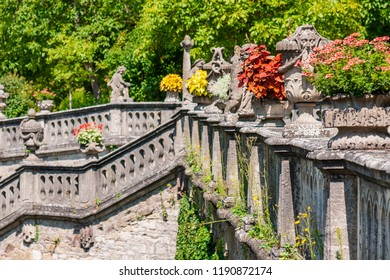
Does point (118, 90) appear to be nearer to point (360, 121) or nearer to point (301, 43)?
point (301, 43)

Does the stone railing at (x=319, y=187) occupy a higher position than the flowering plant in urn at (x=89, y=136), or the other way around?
the flowering plant in urn at (x=89, y=136)

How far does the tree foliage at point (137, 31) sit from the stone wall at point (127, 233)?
5369mm

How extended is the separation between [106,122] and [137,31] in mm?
8966

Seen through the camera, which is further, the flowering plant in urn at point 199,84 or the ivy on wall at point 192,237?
the flowering plant in urn at point 199,84

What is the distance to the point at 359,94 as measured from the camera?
7879 millimetres

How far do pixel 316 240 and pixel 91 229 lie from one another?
14276 millimetres

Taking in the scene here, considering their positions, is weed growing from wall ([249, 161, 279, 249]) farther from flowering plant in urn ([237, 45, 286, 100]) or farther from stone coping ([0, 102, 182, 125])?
stone coping ([0, 102, 182, 125])

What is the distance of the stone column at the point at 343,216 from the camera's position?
787cm

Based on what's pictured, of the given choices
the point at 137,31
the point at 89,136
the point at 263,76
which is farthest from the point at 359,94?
the point at 137,31

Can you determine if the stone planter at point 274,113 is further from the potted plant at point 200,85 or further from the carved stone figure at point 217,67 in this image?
the potted plant at point 200,85

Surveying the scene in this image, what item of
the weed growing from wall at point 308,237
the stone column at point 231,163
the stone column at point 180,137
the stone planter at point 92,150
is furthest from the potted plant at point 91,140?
the weed growing from wall at point 308,237

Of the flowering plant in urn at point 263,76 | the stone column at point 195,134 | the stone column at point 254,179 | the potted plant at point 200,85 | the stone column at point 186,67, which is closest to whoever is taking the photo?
the stone column at point 254,179

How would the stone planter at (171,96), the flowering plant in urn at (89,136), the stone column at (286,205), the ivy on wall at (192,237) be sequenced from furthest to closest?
the stone planter at (171,96)
the flowering plant in urn at (89,136)
the ivy on wall at (192,237)
the stone column at (286,205)
